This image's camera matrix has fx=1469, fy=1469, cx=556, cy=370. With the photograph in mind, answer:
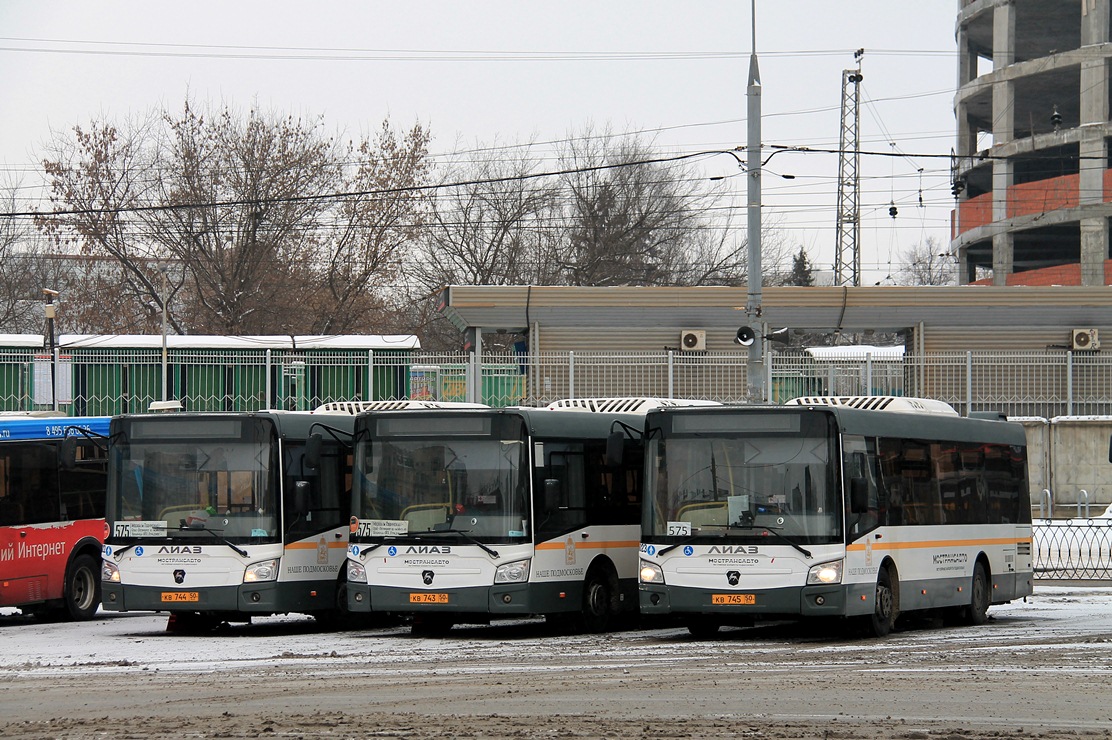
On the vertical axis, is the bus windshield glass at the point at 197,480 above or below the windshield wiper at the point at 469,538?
above

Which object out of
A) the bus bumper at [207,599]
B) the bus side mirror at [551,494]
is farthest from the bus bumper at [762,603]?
the bus bumper at [207,599]

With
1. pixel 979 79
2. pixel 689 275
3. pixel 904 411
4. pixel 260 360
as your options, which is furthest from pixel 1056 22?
pixel 904 411

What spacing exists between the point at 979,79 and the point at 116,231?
34.7m

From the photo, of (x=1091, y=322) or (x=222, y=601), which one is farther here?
(x=1091, y=322)

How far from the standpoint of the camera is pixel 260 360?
3170 centimetres

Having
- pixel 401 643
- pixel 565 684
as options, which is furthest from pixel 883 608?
pixel 565 684

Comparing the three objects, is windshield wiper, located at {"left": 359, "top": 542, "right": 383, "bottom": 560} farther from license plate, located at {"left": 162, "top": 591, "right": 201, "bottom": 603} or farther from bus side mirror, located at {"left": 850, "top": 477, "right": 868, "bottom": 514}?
bus side mirror, located at {"left": 850, "top": 477, "right": 868, "bottom": 514}

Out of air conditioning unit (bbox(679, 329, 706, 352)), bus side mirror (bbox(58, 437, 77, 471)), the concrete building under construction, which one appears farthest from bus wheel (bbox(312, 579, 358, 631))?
the concrete building under construction

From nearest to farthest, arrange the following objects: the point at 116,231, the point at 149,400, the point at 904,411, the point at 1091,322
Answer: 1. the point at 904,411
2. the point at 149,400
3. the point at 1091,322
4. the point at 116,231

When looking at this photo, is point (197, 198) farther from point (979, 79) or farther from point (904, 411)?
point (904, 411)

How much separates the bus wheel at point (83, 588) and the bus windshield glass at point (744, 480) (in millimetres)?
8161

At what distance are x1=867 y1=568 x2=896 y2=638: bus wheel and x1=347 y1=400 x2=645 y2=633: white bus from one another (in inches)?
123

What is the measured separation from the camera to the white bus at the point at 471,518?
52.6ft

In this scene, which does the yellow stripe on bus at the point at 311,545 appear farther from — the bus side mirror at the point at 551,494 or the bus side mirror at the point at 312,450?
the bus side mirror at the point at 551,494
